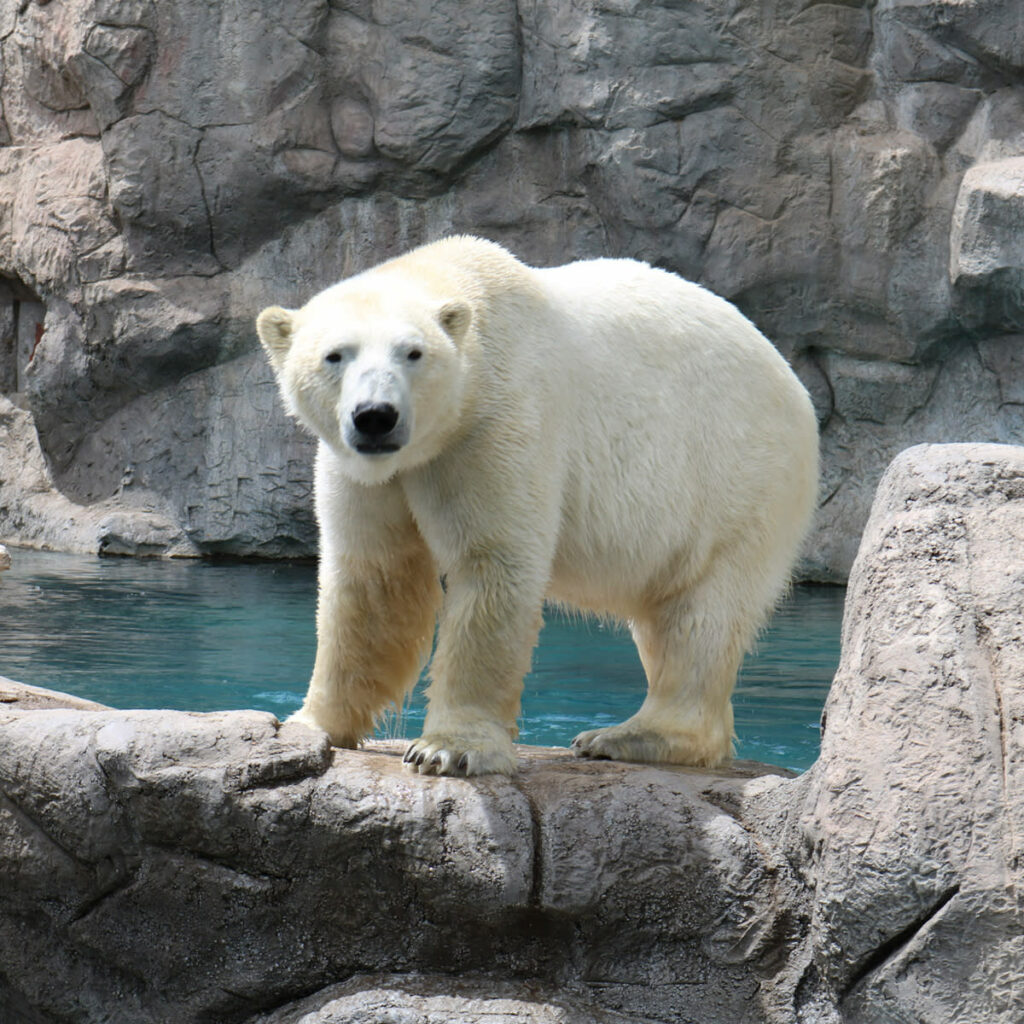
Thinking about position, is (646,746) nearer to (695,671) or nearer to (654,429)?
(695,671)

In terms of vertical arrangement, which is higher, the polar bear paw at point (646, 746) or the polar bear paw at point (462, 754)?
the polar bear paw at point (462, 754)

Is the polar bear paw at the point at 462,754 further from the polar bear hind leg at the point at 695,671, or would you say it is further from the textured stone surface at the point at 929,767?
the textured stone surface at the point at 929,767

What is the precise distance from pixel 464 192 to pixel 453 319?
323 inches

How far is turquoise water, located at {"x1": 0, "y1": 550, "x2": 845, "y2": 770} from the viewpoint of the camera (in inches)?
271

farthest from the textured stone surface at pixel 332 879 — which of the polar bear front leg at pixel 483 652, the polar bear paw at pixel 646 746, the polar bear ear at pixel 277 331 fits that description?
the polar bear ear at pixel 277 331

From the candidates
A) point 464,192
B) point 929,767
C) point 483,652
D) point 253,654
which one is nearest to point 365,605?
point 483,652

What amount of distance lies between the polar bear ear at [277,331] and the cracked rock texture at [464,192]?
23.4ft

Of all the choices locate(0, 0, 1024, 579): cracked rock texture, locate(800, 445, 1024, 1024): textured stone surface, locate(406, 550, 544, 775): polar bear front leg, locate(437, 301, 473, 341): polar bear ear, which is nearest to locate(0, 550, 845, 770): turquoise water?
locate(0, 0, 1024, 579): cracked rock texture

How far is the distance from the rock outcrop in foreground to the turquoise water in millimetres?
2524

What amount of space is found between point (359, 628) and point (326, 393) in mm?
688

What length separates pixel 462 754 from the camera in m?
3.16

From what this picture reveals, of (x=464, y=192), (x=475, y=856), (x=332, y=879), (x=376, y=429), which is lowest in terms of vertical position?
(x=332, y=879)

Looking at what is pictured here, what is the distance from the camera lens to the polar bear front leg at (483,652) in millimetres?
3244

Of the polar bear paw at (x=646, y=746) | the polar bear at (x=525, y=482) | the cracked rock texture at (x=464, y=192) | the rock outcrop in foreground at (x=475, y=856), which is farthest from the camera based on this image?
the cracked rock texture at (x=464, y=192)
